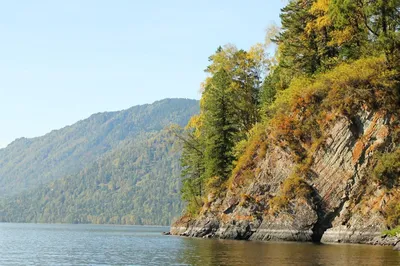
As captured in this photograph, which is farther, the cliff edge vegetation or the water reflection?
the cliff edge vegetation

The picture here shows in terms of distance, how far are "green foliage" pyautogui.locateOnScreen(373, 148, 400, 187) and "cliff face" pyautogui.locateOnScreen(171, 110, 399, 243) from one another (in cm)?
81

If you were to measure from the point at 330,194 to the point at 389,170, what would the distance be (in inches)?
259

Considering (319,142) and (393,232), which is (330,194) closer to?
(319,142)

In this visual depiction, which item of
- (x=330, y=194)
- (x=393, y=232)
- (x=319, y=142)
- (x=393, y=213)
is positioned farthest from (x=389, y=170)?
(x=319, y=142)

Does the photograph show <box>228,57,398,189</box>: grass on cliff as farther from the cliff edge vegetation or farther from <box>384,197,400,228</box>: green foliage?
<box>384,197,400,228</box>: green foliage

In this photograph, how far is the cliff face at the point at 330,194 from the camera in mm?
53844

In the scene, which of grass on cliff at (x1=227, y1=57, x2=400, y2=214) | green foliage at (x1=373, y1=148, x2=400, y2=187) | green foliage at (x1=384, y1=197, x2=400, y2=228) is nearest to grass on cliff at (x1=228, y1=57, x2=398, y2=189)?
grass on cliff at (x1=227, y1=57, x2=400, y2=214)

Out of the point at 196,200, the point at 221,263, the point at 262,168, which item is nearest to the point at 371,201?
the point at 262,168

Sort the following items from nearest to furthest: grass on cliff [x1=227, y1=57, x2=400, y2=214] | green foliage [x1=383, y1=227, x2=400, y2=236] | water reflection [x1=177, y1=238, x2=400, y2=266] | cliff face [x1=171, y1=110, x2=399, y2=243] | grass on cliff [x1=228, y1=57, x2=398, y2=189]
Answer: water reflection [x1=177, y1=238, x2=400, y2=266] < green foliage [x1=383, y1=227, x2=400, y2=236] < cliff face [x1=171, y1=110, x2=399, y2=243] < grass on cliff [x1=227, y1=57, x2=400, y2=214] < grass on cliff [x1=228, y1=57, x2=398, y2=189]

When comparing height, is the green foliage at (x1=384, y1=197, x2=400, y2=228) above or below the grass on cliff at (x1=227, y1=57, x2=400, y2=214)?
below

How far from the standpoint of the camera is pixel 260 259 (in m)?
37.3

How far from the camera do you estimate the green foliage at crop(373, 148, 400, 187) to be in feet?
174

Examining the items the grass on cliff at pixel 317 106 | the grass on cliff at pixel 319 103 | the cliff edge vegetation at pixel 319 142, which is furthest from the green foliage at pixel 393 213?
the grass on cliff at pixel 319 103

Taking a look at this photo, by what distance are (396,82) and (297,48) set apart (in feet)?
47.5
